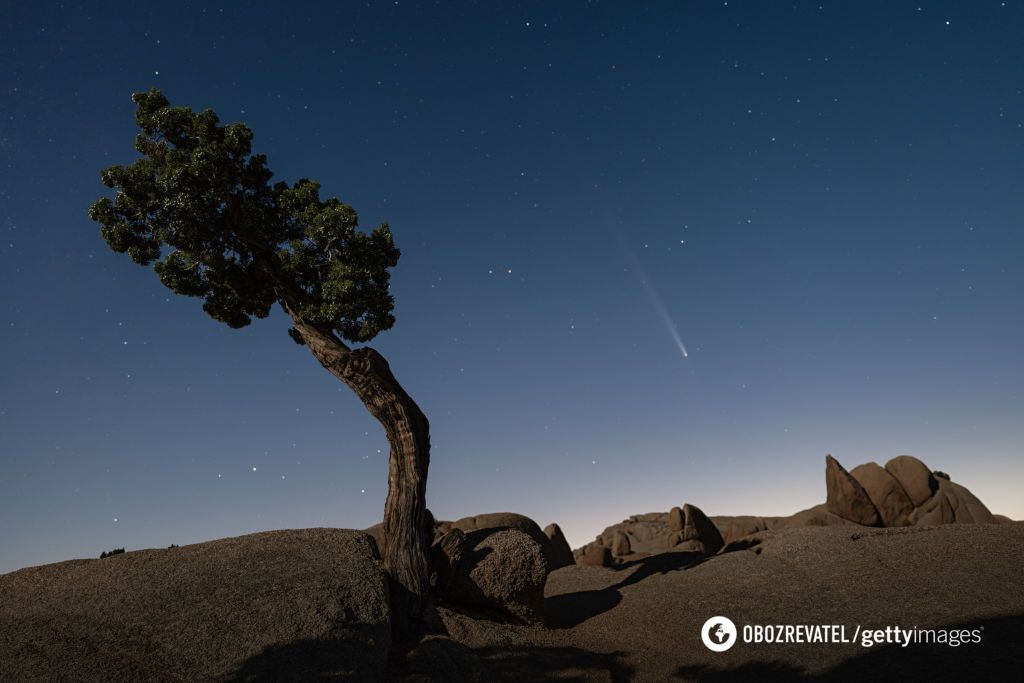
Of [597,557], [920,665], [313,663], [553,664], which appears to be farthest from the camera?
[597,557]

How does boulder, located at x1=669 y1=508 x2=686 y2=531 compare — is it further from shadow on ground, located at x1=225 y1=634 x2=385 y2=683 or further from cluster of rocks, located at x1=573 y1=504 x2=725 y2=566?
shadow on ground, located at x1=225 y1=634 x2=385 y2=683

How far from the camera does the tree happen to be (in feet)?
57.3

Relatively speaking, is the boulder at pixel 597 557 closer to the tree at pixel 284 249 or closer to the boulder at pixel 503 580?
the boulder at pixel 503 580

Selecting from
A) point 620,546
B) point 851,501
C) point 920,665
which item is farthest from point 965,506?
point 920,665

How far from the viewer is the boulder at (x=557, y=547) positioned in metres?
34.8

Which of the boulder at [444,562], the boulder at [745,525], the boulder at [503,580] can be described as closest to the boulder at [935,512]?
the boulder at [745,525]

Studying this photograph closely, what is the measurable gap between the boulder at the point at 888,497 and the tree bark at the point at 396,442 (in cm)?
2454

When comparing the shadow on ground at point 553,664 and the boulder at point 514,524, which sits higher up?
the boulder at point 514,524

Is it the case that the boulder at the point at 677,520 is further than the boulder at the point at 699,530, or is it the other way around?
the boulder at the point at 677,520

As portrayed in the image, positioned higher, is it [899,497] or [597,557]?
[899,497]

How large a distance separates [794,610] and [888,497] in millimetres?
17774

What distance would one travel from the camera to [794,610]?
56.7 feet

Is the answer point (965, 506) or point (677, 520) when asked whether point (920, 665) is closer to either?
point (965, 506)

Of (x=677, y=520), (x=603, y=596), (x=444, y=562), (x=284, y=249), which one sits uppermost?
(x=284, y=249)
